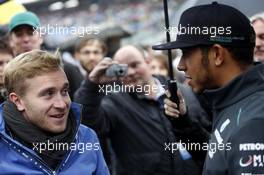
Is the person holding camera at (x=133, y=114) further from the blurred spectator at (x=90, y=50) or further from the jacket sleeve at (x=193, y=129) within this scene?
the blurred spectator at (x=90, y=50)

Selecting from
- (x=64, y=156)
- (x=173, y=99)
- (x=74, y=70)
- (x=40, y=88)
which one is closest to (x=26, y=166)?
(x=64, y=156)

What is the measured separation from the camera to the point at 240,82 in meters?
2.30

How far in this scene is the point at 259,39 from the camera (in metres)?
3.72

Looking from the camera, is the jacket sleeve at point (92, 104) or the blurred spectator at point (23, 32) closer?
the jacket sleeve at point (92, 104)

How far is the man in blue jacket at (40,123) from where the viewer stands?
2582mm

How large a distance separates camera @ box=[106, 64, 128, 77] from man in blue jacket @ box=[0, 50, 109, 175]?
31.7 inches

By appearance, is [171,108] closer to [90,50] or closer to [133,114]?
[133,114]

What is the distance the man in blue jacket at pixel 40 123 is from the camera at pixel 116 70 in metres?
0.80

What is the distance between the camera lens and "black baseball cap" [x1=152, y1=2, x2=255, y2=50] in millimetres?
2365

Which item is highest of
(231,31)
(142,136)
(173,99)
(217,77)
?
(231,31)

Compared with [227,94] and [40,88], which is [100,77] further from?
[227,94]

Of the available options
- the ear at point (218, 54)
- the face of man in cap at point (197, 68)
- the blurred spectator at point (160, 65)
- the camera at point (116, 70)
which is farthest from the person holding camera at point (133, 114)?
the blurred spectator at point (160, 65)

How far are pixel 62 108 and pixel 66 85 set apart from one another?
0.12 meters

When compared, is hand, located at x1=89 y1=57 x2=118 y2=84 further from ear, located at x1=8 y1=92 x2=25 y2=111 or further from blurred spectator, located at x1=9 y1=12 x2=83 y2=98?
ear, located at x1=8 y1=92 x2=25 y2=111
